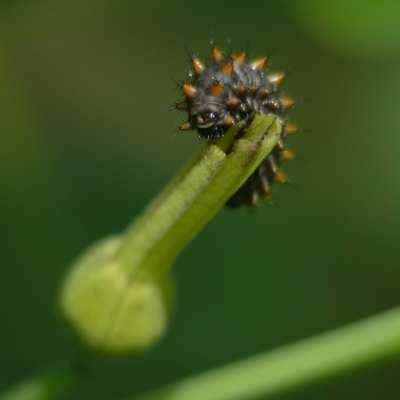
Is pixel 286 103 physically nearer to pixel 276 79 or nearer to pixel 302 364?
pixel 276 79

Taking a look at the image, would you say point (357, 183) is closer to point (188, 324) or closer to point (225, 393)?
point (188, 324)

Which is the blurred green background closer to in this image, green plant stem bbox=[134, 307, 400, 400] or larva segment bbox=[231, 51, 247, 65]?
larva segment bbox=[231, 51, 247, 65]

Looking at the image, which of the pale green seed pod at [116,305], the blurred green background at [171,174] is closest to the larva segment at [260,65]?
the pale green seed pod at [116,305]

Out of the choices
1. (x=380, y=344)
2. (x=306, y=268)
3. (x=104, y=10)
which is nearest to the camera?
(x=380, y=344)

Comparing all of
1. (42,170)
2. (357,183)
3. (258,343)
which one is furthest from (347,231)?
(42,170)

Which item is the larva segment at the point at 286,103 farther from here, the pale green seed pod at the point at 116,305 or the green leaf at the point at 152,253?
the pale green seed pod at the point at 116,305
